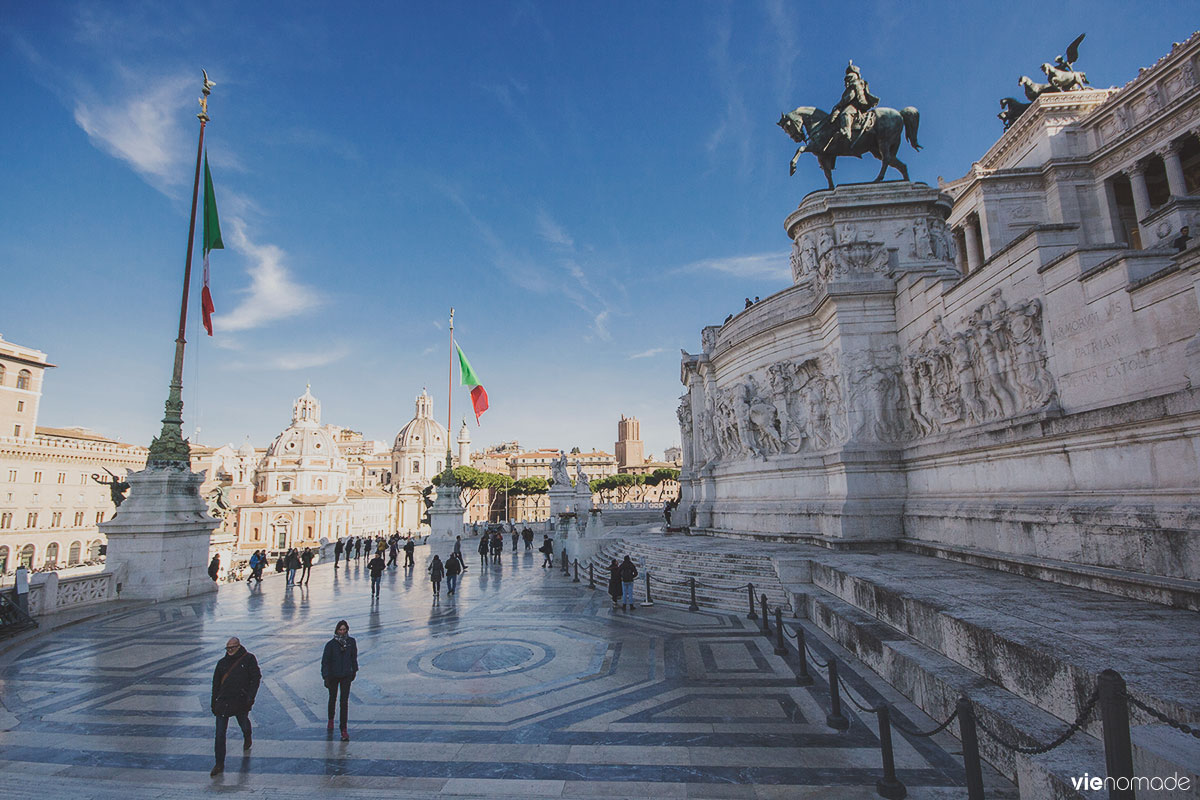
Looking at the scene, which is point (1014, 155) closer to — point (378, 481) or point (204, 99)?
point (204, 99)

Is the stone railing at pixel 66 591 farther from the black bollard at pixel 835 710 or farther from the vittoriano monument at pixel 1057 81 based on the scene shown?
the vittoriano monument at pixel 1057 81

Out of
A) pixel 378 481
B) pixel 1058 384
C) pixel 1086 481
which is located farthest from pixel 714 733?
pixel 378 481

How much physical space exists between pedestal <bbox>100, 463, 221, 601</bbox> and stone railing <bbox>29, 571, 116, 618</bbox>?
401mm

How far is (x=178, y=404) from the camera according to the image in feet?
55.7

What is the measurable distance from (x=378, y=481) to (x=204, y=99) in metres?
139

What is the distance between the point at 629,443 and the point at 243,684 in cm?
16257

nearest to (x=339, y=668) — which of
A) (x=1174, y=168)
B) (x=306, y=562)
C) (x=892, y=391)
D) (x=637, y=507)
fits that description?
(x=892, y=391)

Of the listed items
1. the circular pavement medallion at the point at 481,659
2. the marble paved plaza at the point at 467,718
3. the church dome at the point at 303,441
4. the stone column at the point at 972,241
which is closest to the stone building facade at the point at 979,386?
the marble paved plaza at the point at 467,718

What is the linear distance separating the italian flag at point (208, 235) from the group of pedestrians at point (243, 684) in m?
16.0

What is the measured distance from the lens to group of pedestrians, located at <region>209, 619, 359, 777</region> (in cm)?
576

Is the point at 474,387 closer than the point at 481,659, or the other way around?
the point at 481,659

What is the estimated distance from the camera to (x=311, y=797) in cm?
514

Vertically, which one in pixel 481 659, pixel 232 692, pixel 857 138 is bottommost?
pixel 481 659

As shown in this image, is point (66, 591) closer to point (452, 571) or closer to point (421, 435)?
point (452, 571)
